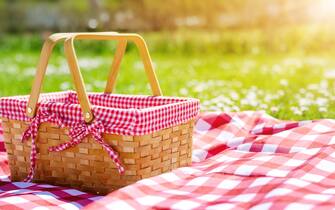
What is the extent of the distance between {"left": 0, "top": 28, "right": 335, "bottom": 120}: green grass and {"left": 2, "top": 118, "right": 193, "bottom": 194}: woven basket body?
4.75 feet

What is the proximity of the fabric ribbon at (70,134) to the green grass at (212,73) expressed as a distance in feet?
5.62

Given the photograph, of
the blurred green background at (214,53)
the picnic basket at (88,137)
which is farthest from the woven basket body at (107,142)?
the blurred green background at (214,53)

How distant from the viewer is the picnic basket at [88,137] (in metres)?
2.56

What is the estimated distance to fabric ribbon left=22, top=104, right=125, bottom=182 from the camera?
2553 millimetres

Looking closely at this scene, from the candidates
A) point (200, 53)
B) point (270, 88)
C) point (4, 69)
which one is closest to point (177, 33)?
point (200, 53)

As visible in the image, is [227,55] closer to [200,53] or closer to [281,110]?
[200,53]

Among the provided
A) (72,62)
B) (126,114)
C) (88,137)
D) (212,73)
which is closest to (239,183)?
(126,114)

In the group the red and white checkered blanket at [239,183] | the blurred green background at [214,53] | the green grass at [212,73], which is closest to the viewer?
the red and white checkered blanket at [239,183]

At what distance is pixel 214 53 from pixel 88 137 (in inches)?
267

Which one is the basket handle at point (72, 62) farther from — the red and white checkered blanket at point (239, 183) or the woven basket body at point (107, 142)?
the red and white checkered blanket at point (239, 183)

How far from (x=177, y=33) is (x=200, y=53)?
1464mm

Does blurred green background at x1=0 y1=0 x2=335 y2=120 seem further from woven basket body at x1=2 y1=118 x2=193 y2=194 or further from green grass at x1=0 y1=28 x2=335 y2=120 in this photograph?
woven basket body at x1=2 y1=118 x2=193 y2=194

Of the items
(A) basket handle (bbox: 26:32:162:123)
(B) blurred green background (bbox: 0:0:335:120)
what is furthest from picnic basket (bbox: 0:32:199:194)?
(B) blurred green background (bbox: 0:0:335:120)

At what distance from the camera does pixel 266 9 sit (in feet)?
34.6
